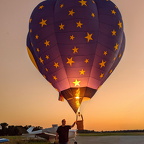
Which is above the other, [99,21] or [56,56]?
[99,21]

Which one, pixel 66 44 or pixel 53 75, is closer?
pixel 66 44

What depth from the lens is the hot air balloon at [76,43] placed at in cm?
1739

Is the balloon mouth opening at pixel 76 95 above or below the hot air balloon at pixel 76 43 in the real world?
below

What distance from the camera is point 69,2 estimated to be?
59.5 ft

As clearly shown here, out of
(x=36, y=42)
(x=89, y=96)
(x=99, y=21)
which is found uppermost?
(x=99, y=21)

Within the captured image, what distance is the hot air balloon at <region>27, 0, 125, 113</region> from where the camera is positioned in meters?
17.4

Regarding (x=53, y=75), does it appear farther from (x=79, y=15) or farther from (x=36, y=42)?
(x=79, y=15)

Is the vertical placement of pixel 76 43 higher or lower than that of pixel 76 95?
higher

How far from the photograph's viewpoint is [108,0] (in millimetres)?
19688

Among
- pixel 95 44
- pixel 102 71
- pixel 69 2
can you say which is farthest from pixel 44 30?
pixel 102 71

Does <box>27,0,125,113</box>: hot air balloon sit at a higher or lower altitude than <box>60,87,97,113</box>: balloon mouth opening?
higher

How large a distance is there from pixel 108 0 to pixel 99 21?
9.19 feet

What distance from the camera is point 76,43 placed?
17.2m

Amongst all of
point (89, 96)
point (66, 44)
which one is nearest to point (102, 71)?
point (89, 96)
